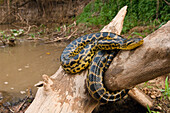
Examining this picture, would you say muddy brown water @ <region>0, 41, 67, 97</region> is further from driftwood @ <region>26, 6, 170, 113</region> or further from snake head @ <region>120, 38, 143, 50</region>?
snake head @ <region>120, 38, 143, 50</region>

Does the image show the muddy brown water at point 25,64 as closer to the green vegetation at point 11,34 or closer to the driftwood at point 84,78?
the green vegetation at point 11,34

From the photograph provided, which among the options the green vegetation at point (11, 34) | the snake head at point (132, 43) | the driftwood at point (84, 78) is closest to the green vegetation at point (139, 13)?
the green vegetation at point (11, 34)

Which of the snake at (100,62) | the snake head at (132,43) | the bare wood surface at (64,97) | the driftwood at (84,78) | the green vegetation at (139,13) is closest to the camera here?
the driftwood at (84,78)

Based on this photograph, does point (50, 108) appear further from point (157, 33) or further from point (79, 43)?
point (157, 33)

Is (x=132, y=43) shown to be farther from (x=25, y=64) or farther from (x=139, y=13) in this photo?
(x=139, y=13)

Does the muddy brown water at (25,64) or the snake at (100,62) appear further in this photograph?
the muddy brown water at (25,64)

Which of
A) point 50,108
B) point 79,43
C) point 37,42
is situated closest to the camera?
point 50,108

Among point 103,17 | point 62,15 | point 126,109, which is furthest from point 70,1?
point 126,109
